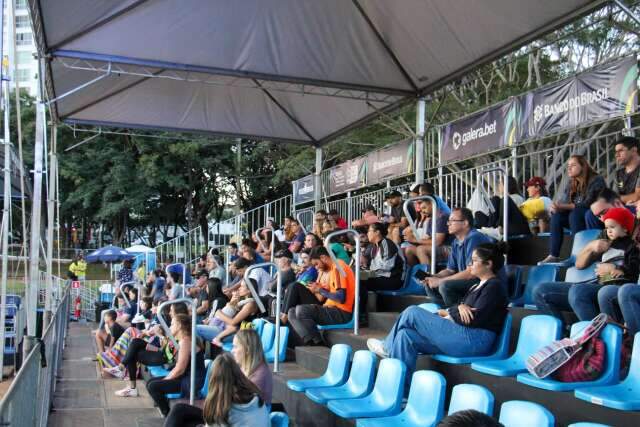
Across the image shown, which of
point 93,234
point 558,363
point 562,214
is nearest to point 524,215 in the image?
Result: point 562,214

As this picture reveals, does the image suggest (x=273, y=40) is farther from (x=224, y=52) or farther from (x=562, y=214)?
(x=562, y=214)

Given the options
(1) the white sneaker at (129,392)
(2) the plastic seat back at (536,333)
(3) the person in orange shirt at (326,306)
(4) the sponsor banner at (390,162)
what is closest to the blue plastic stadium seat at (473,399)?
(2) the plastic seat back at (536,333)

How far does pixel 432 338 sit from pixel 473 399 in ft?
4.61

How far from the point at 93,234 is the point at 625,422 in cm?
4368

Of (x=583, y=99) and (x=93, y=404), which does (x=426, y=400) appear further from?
(x=93, y=404)

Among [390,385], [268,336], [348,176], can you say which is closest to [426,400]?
[390,385]

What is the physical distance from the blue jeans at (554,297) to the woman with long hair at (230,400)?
233 centimetres

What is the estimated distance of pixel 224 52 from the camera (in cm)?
1058

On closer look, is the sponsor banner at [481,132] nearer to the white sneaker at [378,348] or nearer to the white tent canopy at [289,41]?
the white tent canopy at [289,41]

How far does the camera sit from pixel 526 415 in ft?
10.5

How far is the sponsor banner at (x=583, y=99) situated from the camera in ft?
25.6

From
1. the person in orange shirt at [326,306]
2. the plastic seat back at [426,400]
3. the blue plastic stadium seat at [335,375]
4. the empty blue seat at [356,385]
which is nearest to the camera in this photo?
the plastic seat back at [426,400]

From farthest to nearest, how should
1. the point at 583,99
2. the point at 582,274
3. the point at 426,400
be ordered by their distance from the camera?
the point at 583,99, the point at 582,274, the point at 426,400

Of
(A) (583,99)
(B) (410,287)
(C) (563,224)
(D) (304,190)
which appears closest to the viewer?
(C) (563,224)
